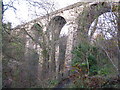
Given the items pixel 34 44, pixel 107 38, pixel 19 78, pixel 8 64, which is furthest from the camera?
pixel 34 44

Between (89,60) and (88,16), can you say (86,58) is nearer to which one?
(89,60)

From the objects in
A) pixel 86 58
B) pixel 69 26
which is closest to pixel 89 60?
pixel 86 58

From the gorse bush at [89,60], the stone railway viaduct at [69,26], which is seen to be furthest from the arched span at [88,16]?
the gorse bush at [89,60]

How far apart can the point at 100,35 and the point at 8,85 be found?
3650 millimetres

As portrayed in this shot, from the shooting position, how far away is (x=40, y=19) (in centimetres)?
789

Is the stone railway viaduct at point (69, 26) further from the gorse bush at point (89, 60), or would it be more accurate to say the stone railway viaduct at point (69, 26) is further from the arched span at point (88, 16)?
the gorse bush at point (89, 60)

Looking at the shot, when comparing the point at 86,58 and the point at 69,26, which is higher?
the point at 69,26

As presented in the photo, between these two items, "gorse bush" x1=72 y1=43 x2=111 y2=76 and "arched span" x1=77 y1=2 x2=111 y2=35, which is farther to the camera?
"gorse bush" x1=72 y1=43 x2=111 y2=76

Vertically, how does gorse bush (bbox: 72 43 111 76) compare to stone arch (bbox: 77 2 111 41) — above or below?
below

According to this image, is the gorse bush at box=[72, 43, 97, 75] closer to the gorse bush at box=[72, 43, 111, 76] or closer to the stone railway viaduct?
the gorse bush at box=[72, 43, 111, 76]

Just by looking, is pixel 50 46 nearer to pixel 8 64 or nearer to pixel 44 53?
pixel 44 53

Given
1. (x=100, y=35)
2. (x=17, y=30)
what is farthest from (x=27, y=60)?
(x=100, y=35)

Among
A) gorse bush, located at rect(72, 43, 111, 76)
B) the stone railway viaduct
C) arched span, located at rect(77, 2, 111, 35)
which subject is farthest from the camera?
gorse bush, located at rect(72, 43, 111, 76)

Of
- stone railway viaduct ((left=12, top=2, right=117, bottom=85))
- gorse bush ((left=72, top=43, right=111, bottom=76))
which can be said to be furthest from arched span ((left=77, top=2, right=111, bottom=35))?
gorse bush ((left=72, top=43, right=111, bottom=76))
